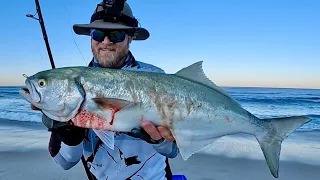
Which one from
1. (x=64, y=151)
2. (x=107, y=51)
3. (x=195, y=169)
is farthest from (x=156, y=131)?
(x=195, y=169)

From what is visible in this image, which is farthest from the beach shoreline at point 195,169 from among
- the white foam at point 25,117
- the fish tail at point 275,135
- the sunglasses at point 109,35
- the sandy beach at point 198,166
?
the white foam at point 25,117

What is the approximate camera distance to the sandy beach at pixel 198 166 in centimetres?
748

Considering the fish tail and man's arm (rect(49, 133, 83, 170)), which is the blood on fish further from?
the fish tail

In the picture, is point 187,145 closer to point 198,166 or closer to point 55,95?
point 55,95

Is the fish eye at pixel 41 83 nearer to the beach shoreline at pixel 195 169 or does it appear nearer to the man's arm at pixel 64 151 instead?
the man's arm at pixel 64 151

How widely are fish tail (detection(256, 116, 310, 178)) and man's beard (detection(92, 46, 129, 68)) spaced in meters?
1.66

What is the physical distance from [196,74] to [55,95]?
1.26 meters

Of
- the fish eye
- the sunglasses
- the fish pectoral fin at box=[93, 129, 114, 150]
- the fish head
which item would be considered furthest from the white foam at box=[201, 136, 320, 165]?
the fish eye

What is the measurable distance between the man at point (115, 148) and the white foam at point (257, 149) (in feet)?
20.8

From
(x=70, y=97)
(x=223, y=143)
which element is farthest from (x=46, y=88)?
(x=223, y=143)

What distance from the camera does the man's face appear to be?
3.71m

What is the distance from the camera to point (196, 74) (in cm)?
318

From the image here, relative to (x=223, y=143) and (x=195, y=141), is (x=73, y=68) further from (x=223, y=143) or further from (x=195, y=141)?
(x=223, y=143)

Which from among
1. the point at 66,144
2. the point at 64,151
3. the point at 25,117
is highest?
the point at 66,144
